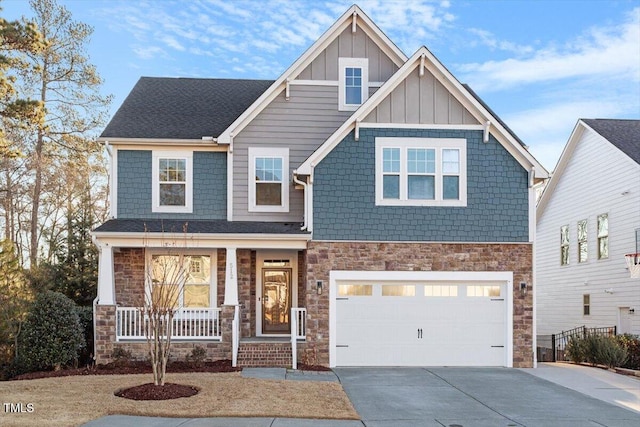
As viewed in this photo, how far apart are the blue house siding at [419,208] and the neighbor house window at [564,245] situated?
29.3 feet

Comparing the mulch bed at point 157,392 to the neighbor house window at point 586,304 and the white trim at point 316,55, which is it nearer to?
the white trim at point 316,55

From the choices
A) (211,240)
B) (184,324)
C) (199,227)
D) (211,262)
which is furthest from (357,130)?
(184,324)

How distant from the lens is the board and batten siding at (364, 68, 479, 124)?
16.6 meters

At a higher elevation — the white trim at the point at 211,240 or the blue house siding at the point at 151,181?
the blue house siding at the point at 151,181

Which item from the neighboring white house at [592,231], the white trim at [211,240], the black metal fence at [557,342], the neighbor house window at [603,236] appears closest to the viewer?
the white trim at [211,240]

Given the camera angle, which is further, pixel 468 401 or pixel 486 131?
→ pixel 486 131

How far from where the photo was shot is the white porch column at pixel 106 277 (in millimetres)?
16266

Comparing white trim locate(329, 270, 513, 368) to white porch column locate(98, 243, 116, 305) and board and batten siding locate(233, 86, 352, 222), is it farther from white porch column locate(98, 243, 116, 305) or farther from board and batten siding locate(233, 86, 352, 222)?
white porch column locate(98, 243, 116, 305)

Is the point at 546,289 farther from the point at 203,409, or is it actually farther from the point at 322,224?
the point at 203,409

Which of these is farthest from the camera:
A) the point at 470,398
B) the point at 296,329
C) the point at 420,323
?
the point at 420,323

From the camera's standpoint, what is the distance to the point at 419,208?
16.6m

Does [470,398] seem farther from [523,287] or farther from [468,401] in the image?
[523,287]

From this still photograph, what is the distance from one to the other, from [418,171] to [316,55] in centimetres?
452

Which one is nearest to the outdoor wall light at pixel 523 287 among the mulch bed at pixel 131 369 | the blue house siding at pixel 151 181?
the mulch bed at pixel 131 369
